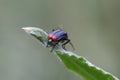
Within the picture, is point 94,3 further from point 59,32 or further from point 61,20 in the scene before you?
point 59,32

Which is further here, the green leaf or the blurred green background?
the blurred green background

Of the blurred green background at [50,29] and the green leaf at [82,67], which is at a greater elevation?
the blurred green background at [50,29]

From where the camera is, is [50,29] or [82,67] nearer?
[82,67]

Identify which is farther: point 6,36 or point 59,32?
point 6,36

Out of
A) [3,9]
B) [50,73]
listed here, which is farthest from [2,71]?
[3,9]

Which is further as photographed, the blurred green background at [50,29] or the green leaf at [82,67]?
the blurred green background at [50,29]

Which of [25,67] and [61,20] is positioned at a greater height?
[61,20]

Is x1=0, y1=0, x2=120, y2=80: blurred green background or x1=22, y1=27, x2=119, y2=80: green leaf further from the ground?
x1=0, y1=0, x2=120, y2=80: blurred green background

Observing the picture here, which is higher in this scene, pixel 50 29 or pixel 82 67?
pixel 50 29
